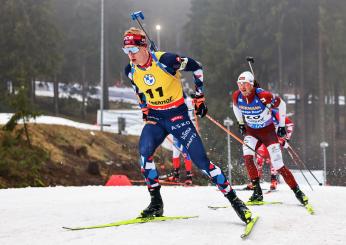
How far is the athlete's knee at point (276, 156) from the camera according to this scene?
296 inches

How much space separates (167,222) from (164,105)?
1416 millimetres

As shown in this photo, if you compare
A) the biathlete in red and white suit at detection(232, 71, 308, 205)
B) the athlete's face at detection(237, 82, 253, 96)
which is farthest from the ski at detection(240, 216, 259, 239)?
the athlete's face at detection(237, 82, 253, 96)

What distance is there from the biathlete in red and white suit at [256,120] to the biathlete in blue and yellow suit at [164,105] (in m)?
2.04

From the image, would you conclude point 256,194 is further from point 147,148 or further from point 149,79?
point 149,79

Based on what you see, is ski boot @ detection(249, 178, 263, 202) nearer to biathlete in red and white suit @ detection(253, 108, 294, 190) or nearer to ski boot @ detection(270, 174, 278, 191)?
biathlete in red and white suit @ detection(253, 108, 294, 190)

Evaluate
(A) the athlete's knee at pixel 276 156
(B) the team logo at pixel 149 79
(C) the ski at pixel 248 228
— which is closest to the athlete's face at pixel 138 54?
(B) the team logo at pixel 149 79

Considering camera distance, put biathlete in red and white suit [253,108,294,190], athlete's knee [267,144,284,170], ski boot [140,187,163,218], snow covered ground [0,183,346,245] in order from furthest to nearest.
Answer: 1. biathlete in red and white suit [253,108,294,190]
2. athlete's knee [267,144,284,170]
3. ski boot [140,187,163,218]
4. snow covered ground [0,183,346,245]

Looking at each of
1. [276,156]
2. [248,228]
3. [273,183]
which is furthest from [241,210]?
[273,183]

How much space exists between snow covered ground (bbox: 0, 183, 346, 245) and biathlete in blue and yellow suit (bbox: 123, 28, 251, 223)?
48 centimetres

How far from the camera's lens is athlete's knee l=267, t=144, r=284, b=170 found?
752cm

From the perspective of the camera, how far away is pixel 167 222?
5859 millimetres

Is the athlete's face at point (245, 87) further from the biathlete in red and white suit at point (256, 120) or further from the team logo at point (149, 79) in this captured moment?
the team logo at point (149, 79)

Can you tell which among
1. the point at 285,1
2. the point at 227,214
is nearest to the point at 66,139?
the point at 227,214

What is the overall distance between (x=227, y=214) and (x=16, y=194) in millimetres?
4433
